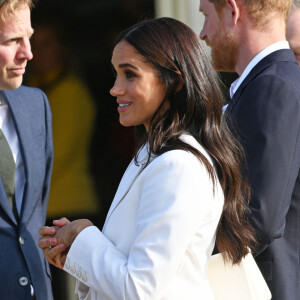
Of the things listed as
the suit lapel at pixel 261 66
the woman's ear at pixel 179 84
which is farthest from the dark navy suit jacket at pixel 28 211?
the woman's ear at pixel 179 84

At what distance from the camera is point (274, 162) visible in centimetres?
237

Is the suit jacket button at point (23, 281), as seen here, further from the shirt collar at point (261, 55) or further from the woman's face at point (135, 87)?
the shirt collar at point (261, 55)

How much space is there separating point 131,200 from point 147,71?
39 cm

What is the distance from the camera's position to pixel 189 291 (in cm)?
190

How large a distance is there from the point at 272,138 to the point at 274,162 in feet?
0.27

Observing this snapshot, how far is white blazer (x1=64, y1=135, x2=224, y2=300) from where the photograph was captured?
6.02 feet

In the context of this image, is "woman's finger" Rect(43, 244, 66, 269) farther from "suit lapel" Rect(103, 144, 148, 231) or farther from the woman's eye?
the woman's eye

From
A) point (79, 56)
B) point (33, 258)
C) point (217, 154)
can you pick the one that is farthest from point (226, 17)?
point (79, 56)

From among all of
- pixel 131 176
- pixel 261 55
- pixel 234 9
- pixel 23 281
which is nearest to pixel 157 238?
pixel 131 176

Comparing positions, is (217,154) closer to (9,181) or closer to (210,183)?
(210,183)

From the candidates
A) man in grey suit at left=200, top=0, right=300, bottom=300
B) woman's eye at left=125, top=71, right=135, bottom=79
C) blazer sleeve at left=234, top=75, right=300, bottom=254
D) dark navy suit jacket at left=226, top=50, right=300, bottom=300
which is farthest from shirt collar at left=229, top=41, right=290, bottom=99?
woman's eye at left=125, top=71, right=135, bottom=79

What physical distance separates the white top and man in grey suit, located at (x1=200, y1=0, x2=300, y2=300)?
0.89 metres

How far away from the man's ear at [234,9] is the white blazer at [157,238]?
39.6 inches

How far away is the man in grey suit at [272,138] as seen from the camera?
2365 mm
